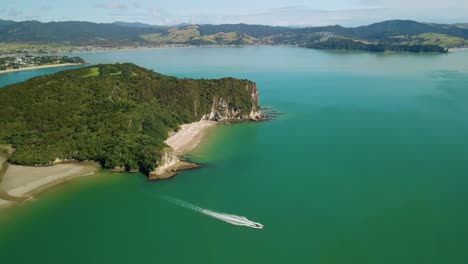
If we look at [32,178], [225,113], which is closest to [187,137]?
[225,113]

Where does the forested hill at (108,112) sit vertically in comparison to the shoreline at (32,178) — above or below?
above

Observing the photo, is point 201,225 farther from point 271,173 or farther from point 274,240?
point 271,173

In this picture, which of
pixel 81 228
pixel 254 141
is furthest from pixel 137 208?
pixel 254 141

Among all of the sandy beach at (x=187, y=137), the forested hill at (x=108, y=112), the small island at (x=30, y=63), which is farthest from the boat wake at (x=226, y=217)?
the small island at (x=30, y=63)

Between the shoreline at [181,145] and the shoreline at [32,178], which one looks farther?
the shoreline at [181,145]

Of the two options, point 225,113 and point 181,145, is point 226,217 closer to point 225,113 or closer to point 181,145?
point 181,145

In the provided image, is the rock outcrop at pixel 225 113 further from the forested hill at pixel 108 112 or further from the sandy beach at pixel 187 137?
the sandy beach at pixel 187 137
